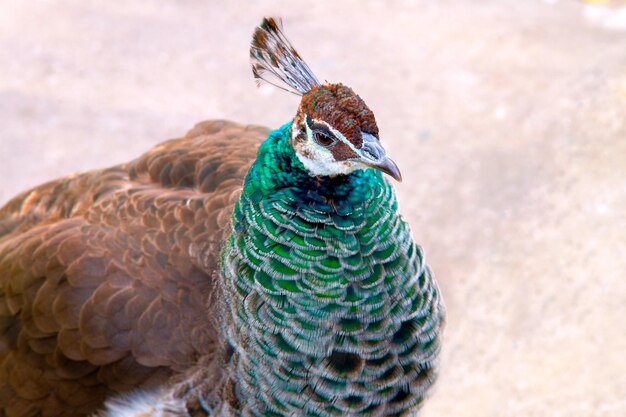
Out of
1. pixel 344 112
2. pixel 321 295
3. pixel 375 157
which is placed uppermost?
pixel 344 112

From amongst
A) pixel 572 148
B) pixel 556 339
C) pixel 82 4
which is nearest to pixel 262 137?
pixel 556 339

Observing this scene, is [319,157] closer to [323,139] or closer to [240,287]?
[323,139]

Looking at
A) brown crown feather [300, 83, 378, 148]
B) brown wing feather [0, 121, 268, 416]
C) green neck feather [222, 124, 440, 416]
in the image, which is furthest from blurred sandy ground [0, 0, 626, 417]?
brown crown feather [300, 83, 378, 148]

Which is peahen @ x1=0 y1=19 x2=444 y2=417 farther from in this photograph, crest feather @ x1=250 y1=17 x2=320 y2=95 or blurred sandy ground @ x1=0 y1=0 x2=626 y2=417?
blurred sandy ground @ x1=0 y1=0 x2=626 y2=417

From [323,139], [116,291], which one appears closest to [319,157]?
[323,139]

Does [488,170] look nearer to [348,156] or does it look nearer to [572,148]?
[572,148]

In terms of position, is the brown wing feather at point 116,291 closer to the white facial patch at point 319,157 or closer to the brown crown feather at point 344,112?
the white facial patch at point 319,157

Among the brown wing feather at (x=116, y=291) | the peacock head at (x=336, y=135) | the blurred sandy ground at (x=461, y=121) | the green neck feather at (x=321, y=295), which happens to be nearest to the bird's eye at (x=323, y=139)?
the peacock head at (x=336, y=135)
